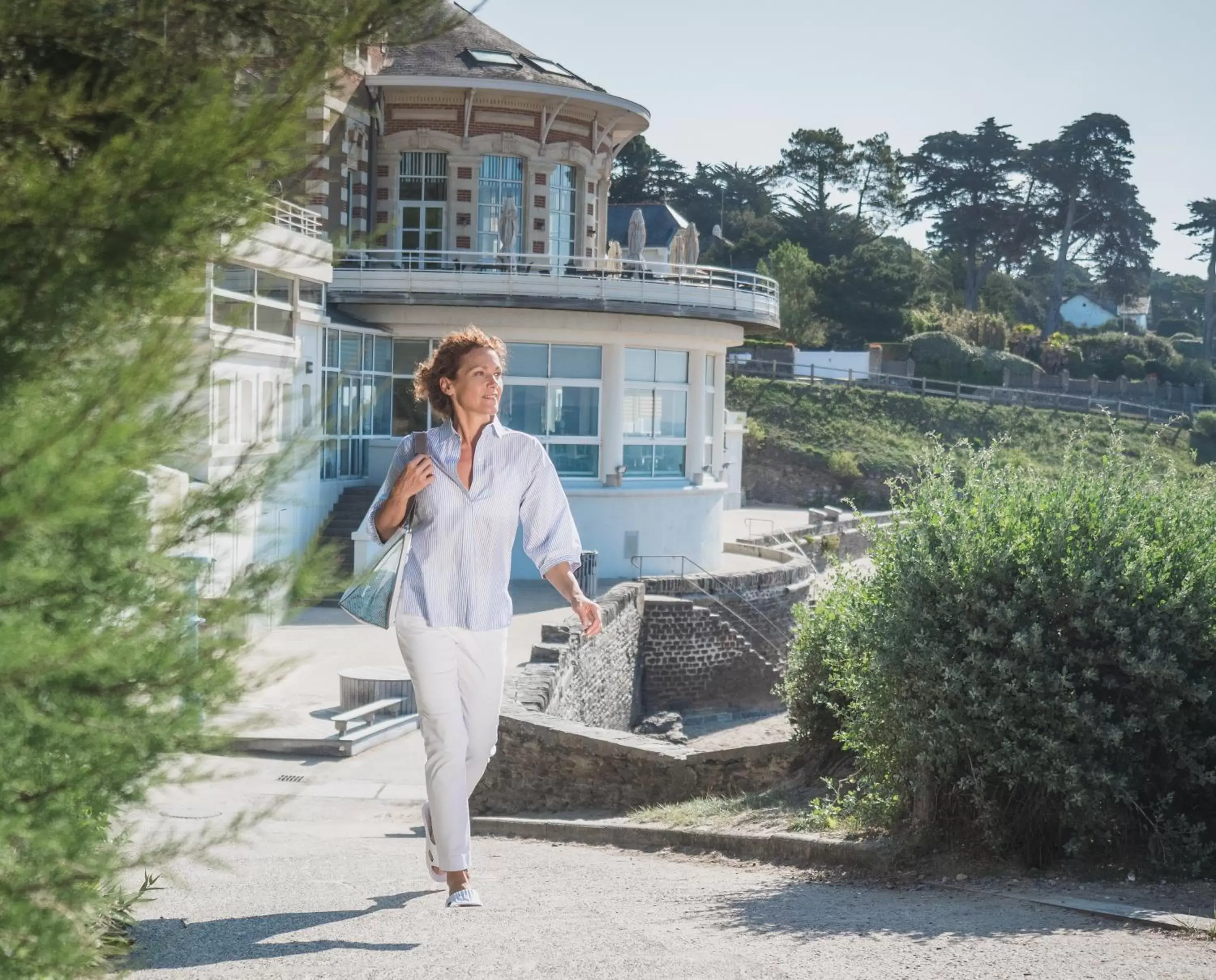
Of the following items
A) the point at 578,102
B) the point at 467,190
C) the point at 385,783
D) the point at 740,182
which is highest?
the point at 740,182

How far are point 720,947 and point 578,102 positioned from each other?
3001 centimetres

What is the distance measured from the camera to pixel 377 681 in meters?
16.1

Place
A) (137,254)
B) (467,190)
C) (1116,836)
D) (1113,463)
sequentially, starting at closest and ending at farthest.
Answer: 1. (137,254)
2. (1116,836)
3. (1113,463)
4. (467,190)

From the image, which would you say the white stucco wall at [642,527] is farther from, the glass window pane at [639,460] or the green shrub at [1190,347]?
the green shrub at [1190,347]

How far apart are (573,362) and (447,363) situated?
25166 millimetres

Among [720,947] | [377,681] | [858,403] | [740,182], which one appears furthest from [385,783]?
[740,182]

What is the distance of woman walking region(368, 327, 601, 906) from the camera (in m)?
5.70

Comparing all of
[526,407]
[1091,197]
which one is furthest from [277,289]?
[1091,197]

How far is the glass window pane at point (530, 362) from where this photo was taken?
1207 inches

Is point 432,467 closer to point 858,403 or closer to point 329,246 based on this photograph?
point 329,246

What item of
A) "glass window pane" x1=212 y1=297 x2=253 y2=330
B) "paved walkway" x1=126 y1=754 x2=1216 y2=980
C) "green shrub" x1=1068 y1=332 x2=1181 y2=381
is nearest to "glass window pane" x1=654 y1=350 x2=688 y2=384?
"paved walkway" x1=126 y1=754 x2=1216 y2=980

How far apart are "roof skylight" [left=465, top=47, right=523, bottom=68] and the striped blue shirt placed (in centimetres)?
2930

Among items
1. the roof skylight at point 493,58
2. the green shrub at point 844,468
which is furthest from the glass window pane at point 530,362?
the green shrub at point 844,468

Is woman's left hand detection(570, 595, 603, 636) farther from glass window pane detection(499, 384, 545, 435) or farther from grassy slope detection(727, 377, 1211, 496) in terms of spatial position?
grassy slope detection(727, 377, 1211, 496)
